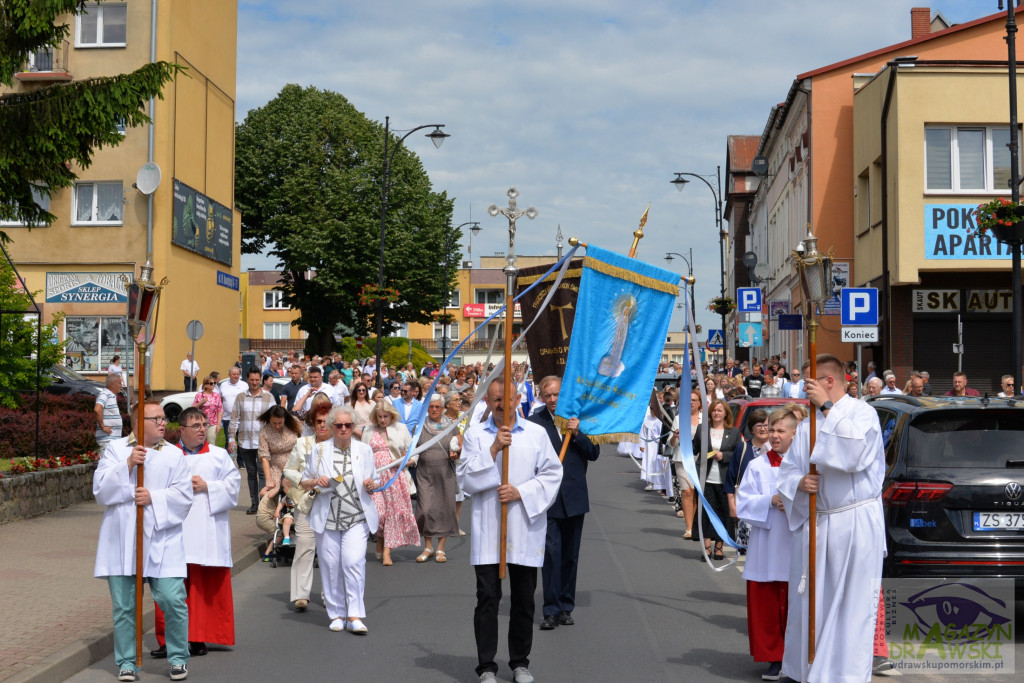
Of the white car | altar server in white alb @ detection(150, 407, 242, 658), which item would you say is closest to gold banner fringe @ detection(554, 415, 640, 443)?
altar server in white alb @ detection(150, 407, 242, 658)

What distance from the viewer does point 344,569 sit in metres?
9.23

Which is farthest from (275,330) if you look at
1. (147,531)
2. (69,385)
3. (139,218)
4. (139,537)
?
(139,537)

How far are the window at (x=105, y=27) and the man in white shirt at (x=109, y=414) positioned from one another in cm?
2024

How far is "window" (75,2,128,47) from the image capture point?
33.7 m

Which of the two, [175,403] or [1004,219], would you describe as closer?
[1004,219]

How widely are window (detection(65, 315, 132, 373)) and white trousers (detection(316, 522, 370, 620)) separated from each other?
85.7 feet

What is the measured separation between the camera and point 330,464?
31.2 ft

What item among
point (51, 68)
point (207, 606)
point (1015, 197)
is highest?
point (51, 68)

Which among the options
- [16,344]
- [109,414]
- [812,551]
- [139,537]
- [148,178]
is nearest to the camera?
[812,551]

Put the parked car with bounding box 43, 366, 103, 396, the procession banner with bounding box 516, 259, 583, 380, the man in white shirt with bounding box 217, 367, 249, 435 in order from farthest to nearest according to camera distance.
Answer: the parked car with bounding box 43, 366, 103, 396
the man in white shirt with bounding box 217, 367, 249, 435
the procession banner with bounding box 516, 259, 583, 380

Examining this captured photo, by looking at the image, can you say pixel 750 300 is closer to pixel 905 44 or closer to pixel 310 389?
pixel 905 44

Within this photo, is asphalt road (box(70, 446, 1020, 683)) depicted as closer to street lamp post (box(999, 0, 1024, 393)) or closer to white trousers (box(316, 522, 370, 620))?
white trousers (box(316, 522, 370, 620))

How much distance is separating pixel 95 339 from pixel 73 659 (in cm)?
2770
